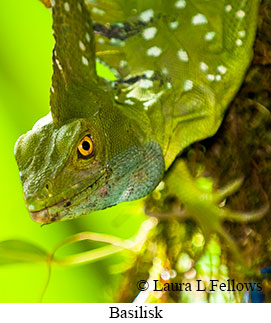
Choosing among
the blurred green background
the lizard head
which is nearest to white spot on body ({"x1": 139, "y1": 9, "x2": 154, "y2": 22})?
the lizard head

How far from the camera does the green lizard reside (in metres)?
0.87

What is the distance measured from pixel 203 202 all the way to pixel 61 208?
0.38 meters

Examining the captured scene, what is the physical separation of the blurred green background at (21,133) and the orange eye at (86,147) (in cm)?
48

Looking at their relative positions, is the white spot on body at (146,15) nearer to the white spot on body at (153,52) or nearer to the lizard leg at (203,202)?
the white spot on body at (153,52)

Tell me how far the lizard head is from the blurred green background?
42 centimetres

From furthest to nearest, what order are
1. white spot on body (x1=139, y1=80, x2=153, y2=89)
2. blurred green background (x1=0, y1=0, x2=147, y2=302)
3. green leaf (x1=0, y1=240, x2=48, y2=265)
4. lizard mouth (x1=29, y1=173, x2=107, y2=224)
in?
blurred green background (x1=0, y1=0, x2=147, y2=302)
green leaf (x1=0, y1=240, x2=48, y2=265)
white spot on body (x1=139, y1=80, x2=153, y2=89)
lizard mouth (x1=29, y1=173, x2=107, y2=224)

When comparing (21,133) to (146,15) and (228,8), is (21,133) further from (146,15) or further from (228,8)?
(228,8)

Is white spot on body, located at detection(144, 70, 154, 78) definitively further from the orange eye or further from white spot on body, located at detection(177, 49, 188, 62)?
the orange eye

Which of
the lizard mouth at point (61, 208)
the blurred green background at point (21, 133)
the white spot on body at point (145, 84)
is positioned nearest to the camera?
the lizard mouth at point (61, 208)

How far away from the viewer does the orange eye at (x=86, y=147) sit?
84cm

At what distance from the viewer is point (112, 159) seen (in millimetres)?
889

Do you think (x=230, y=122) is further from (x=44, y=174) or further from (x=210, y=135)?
(x=44, y=174)

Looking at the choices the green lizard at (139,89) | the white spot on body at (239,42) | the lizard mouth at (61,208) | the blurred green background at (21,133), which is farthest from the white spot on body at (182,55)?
the blurred green background at (21,133)
